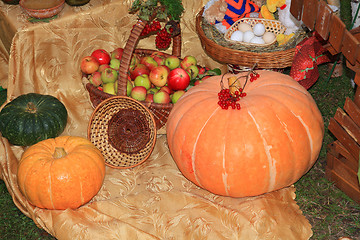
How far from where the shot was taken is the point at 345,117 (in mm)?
2342

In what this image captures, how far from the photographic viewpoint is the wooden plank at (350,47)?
6.56 feet

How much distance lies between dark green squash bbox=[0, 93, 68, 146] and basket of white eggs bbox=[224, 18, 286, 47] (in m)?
1.48

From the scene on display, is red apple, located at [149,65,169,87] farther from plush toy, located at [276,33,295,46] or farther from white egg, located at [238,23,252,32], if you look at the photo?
plush toy, located at [276,33,295,46]

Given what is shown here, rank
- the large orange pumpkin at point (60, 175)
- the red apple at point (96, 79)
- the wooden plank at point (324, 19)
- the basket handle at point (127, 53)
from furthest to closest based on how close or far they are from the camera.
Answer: the red apple at point (96, 79) < the basket handle at point (127, 53) < the large orange pumpkin at point (60, 175) < the wooden plank at point (324, 19)

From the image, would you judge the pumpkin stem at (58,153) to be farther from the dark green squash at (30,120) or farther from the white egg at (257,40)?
the white egg at (257,40)

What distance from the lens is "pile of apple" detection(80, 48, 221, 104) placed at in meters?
2.98

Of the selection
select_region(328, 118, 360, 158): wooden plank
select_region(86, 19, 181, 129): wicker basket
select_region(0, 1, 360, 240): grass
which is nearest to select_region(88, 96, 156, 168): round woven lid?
select_region(86, 19, 181, 129): wicker basket

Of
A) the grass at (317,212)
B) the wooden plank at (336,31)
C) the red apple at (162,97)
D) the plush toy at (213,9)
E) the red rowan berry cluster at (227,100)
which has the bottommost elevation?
the grass at (317,212)

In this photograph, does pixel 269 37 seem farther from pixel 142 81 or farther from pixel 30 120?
pixel 30 120

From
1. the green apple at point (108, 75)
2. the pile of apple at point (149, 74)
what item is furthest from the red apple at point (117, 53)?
the green apple at point (108, 75)

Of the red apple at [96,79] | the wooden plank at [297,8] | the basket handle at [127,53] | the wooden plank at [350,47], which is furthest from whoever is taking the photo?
the red apple at [96,79]

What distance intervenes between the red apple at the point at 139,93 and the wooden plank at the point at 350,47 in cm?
142

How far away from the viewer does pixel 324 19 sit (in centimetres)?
221

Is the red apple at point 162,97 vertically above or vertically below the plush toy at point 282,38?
below
